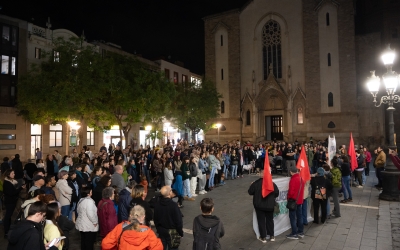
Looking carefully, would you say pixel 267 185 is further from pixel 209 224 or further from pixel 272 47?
pixel 272 47

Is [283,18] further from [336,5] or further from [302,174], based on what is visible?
[302,174]

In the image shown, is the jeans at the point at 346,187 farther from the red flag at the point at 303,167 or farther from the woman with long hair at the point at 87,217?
the woman with long hair at the point at 87,217

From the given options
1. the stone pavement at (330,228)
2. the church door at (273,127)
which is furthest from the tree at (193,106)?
the stone pavement at (330,228)

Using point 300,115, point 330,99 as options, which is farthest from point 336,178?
point 330,99

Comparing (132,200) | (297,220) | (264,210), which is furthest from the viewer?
(297,220)

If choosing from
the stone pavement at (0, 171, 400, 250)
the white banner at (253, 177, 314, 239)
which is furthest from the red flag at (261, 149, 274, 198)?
the stone pavement at (0, 171, 400, 250)

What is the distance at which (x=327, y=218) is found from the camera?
355 inches

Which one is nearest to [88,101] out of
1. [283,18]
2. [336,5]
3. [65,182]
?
[65,182]

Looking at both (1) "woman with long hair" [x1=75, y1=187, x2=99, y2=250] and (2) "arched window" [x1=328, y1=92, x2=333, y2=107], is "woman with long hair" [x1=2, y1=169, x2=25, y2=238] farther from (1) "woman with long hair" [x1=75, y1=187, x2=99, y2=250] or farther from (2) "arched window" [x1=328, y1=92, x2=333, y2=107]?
(2) "arched window" [x1=328, y1=92, x2=333, y2=107]

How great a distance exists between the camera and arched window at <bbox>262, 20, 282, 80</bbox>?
35875mm

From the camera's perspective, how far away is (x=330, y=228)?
810cm

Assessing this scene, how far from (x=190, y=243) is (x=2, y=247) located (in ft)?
15.9

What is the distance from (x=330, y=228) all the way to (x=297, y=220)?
124cm

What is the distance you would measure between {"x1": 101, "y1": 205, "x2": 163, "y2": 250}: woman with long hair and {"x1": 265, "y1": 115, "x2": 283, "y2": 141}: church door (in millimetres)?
33989
